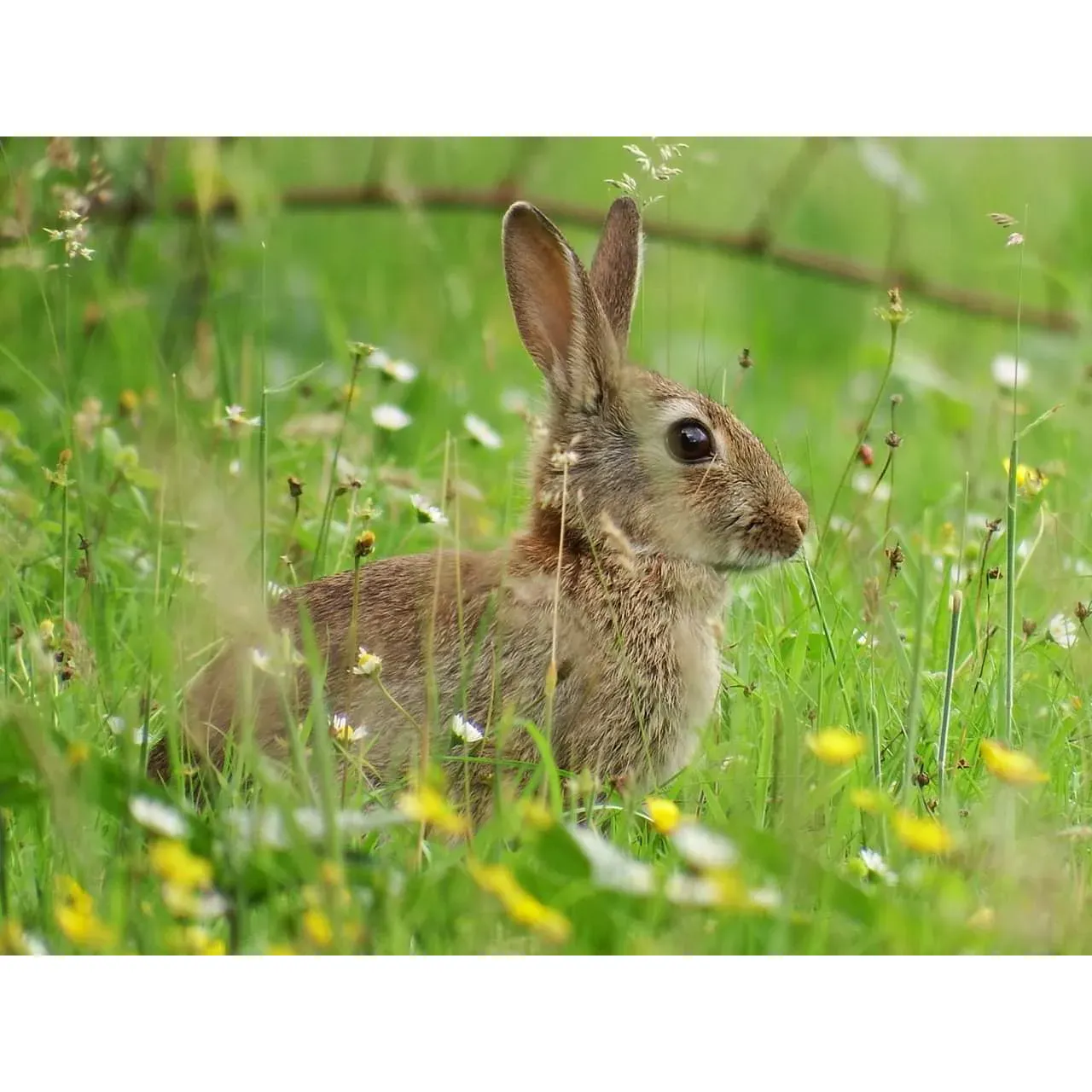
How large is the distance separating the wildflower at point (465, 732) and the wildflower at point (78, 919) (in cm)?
104

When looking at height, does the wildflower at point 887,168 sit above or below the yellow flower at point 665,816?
above

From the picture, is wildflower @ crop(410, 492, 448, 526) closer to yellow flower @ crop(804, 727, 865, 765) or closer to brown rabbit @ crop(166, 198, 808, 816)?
Answer: brown rabbit @ crop(166, 198, 808, 816)

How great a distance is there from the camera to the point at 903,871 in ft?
11.0

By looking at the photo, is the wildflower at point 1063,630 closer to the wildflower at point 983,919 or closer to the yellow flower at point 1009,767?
the yellow flower at point 1009,767

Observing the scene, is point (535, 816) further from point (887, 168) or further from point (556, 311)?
point (887, 168)

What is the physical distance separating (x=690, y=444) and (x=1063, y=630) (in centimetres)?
114

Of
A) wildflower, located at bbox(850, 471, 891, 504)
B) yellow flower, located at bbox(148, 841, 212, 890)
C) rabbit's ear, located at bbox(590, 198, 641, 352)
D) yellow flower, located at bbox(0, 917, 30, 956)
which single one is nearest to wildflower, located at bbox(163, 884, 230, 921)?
yellow flower, located at bbox(148, 841, 212, 890)

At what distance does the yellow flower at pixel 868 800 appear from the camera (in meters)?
3.28

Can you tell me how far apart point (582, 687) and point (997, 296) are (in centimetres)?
359

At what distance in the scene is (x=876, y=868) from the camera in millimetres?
3398

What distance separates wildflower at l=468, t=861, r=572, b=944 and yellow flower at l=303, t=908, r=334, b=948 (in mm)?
286

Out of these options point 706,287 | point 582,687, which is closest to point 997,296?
point 706,287

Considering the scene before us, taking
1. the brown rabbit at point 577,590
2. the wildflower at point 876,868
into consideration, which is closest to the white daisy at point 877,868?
the wildflower at point 876,868
